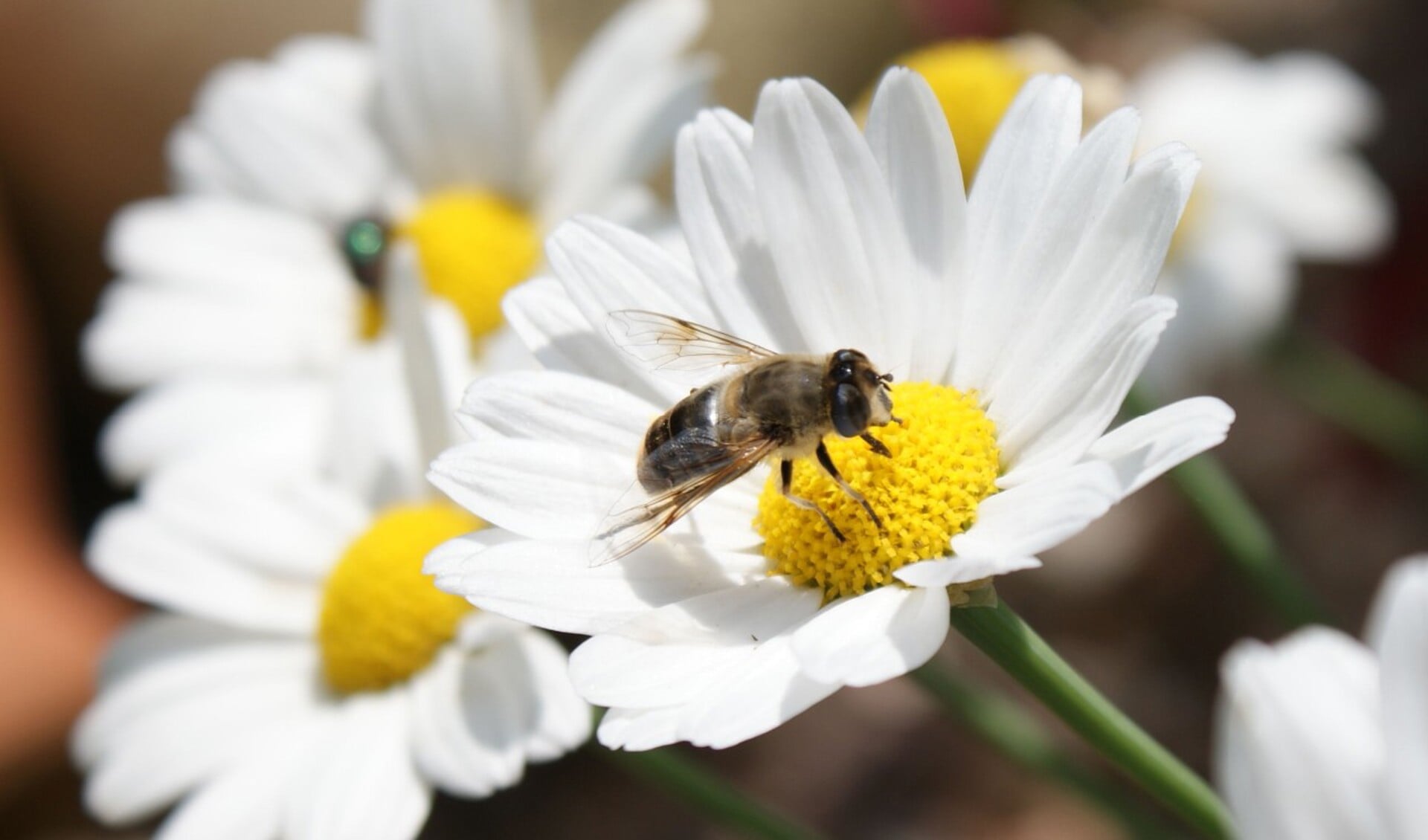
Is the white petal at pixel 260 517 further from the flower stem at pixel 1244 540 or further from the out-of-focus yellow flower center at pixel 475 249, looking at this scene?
the flower stem at pixel 1244 540

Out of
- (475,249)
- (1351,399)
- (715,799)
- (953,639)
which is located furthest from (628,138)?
(953,639)

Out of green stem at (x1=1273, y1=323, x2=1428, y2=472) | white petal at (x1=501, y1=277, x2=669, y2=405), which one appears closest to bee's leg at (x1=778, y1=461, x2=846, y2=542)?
white petal at (x1=501, y1=277, x2=669, y2=405)

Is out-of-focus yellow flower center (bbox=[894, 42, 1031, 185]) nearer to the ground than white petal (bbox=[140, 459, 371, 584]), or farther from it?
farther from it

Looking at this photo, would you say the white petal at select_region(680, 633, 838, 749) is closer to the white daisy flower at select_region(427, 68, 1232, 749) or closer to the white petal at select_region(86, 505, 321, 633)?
the white daisy flower at select_region(427, 68, 1232, 749)

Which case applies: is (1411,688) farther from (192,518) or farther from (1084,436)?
(192,518)

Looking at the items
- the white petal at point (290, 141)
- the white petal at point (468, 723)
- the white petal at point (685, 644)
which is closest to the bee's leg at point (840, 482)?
the white petal at point (685, 644)

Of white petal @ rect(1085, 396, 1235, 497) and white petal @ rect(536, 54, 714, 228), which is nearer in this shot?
white petal @ rect(1085, 396, 1235, 497)
